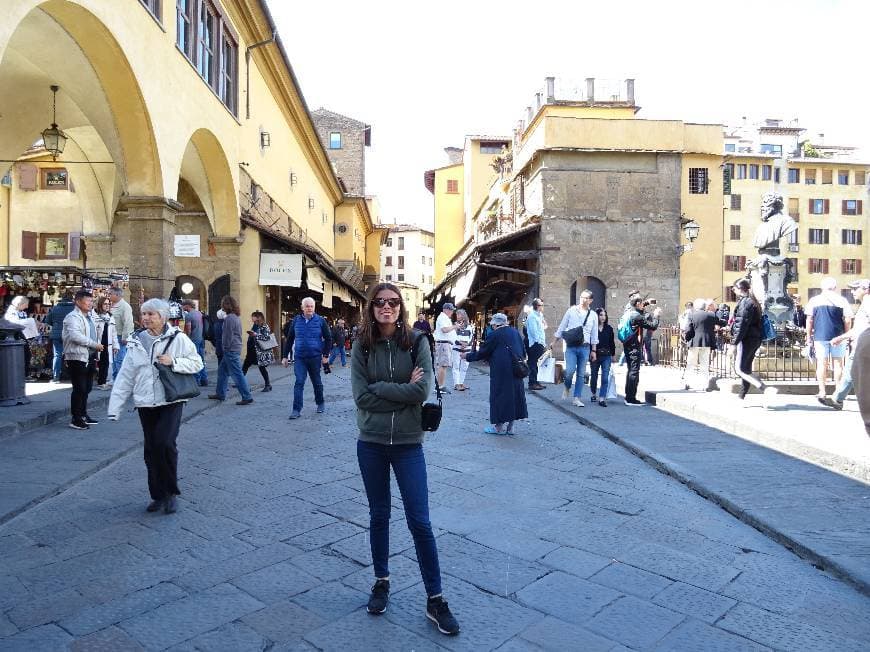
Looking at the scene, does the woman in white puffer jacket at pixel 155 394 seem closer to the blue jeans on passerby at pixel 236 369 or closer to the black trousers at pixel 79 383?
the black trousers at pixel 79 383

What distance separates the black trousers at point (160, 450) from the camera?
4.61 m

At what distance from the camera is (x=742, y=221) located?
166 feet

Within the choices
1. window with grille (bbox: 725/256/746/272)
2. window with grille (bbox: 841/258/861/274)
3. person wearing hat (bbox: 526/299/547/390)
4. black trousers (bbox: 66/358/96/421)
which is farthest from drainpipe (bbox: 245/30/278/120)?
window with grille (bbox: 841/258/861/274)

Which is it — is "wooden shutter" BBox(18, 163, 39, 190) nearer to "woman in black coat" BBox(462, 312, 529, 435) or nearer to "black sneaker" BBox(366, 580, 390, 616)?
"woman in black coat" BBox(462, 312, 529, 435)

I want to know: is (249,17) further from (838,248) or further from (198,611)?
(838,248)

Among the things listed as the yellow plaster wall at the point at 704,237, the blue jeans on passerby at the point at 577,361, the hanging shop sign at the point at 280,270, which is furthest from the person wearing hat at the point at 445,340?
the yellow plaster wall at the point at 704,237

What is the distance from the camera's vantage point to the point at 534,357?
40.7ft

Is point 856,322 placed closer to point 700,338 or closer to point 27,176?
point 700,338

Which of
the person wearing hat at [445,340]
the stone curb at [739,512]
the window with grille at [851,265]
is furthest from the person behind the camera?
the window with grille at [851,265]

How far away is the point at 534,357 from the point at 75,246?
14.3 metres

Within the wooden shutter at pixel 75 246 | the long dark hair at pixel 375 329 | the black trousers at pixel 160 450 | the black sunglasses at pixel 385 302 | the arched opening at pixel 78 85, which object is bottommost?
the black trousers at pixel 160 450

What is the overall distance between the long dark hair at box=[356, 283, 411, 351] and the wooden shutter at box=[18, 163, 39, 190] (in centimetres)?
2062

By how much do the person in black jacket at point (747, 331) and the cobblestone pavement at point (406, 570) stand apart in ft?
11.5

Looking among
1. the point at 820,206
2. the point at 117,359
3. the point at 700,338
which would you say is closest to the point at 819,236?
the point at 820,206
